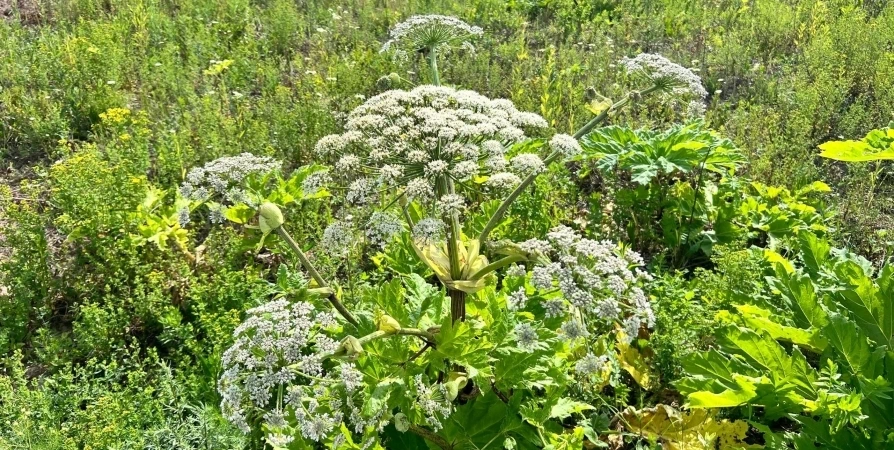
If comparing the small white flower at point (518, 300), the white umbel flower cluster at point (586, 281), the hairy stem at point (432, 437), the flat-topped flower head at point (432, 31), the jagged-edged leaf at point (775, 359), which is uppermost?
the flat-topped flower head at point (432, 31)

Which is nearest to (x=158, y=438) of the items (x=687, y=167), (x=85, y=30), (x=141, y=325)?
(x=141, y=325)

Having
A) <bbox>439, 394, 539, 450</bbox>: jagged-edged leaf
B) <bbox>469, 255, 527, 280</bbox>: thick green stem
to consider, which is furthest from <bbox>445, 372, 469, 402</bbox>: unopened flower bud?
<bbox>469, 255, 527, 280</bbox>: thick green stem

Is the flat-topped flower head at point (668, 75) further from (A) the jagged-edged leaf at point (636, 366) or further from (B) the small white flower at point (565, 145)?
(A) the jagged-edged leaf at point (636, 366)

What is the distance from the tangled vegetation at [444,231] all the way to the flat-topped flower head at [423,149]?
0.06ft

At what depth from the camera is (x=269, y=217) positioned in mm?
2461

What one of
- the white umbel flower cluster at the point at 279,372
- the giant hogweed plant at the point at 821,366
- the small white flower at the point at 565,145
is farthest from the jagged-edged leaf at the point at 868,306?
the white umbel flower cluster at the point at 279,372

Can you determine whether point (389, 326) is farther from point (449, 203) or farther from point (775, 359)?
point (775, 359)

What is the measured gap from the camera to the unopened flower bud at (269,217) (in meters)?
2.45

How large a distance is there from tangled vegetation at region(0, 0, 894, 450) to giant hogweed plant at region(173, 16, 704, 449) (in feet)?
0.05

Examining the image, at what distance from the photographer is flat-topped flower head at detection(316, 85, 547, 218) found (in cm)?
238

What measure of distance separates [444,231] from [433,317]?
2.02 feet

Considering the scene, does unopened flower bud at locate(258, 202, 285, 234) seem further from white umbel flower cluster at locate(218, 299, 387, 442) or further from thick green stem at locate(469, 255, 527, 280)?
thick green stem at locate(469, 255, 527, 280)

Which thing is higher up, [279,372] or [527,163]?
[527,163]

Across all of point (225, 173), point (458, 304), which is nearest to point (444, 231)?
point (458, 304)
